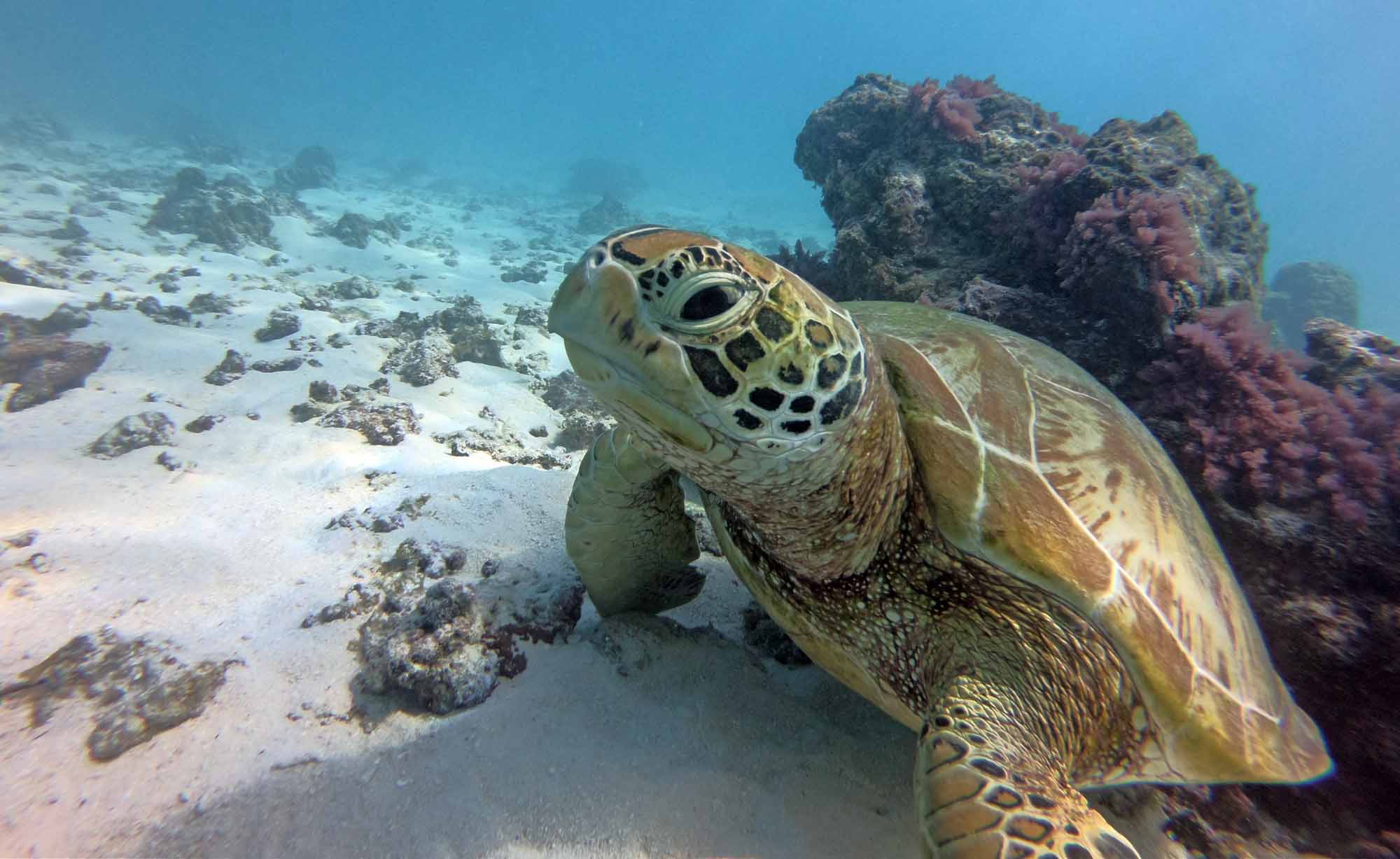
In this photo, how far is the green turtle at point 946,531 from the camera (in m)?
1.30

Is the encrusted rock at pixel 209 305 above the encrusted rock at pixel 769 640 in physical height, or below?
above

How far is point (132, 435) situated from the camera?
4.10 meters

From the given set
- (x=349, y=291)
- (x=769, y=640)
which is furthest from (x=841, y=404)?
(x=349, y=291)

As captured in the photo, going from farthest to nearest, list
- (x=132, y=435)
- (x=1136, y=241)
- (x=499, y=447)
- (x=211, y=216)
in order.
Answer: (x=211, y=216)
(x=499, y=447)
(x=132, y=435)
(x=1136, y=241)

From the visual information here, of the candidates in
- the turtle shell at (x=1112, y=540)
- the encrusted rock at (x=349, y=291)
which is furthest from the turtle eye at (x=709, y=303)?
the encrusted rock at (x=349, y=291)

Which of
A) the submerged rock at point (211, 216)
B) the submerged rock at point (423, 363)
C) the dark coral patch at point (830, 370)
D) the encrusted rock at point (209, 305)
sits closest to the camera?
the dark coral patch at point (830, 370)

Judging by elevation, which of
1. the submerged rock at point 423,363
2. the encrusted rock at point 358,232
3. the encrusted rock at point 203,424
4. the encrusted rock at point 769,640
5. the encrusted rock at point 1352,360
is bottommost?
the encrusted rock at point 203,424

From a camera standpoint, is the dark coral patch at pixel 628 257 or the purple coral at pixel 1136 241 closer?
the dark coral patch at pixel 628 257

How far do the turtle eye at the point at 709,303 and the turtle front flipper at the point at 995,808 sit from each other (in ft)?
4.31

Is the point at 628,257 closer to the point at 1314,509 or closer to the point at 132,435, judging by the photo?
the point at 1314,509

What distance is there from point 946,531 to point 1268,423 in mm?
2315

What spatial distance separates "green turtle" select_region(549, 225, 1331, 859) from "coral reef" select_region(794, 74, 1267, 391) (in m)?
1.56

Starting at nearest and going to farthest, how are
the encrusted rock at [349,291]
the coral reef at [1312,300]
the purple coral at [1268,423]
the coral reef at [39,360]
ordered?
1. the purple coral at [1268,423]
2. the coral reef at [39,360]
3. the encrusted rock at [349,291]
4. the coral reef at [1312,300]

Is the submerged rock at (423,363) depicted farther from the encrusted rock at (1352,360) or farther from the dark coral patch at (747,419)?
the encrusted rock at (1352,360)
